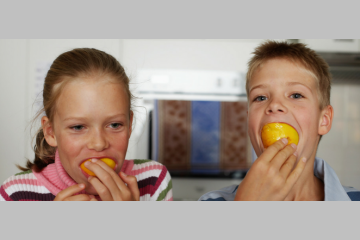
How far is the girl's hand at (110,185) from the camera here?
23.9 inches

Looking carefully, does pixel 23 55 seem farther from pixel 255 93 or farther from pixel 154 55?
pixel 255 93

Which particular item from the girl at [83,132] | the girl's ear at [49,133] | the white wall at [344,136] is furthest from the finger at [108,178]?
the white wall at [344,136]

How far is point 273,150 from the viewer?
68 centimetres

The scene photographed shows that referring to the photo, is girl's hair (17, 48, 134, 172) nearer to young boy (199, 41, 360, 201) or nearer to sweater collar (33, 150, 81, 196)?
sweater collar (33, 150, 81, 196)

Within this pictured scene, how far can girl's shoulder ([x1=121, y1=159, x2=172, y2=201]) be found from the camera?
101 cm

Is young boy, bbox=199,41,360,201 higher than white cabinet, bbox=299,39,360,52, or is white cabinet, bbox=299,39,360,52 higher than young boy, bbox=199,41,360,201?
white cabinet, bbox=299,39,360,52

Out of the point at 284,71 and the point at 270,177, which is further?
the point at 284,71

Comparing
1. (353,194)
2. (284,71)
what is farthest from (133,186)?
(353,194)

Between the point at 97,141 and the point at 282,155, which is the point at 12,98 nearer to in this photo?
the point at 97,141

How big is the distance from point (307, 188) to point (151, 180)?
526mm

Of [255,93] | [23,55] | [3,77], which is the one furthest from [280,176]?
[3,77]

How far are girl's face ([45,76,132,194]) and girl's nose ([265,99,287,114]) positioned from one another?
38 cm

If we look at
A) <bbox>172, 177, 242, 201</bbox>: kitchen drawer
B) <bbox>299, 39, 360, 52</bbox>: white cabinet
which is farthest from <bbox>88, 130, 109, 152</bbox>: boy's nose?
<bbox>299, 39, 360, 52</bbox>: white cabinet

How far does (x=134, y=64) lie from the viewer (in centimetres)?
196
